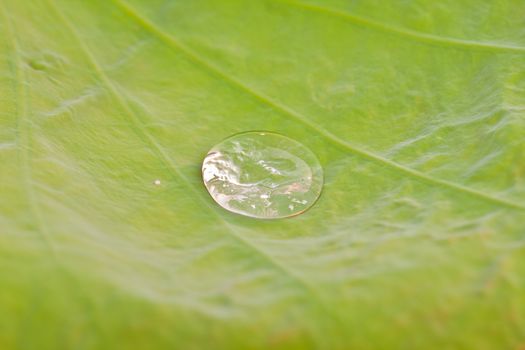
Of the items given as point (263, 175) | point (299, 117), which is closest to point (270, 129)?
point (299, 117)

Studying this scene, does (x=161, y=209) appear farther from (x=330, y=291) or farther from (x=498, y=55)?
(x=498, y=55)

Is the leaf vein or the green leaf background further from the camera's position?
the leaf vein

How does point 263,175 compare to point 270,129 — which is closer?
point 263,175

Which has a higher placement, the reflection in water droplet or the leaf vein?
the leaf vein

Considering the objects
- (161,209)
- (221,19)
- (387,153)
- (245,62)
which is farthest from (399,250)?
(221,19)

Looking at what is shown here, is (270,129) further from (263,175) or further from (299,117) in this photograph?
(263,175)
